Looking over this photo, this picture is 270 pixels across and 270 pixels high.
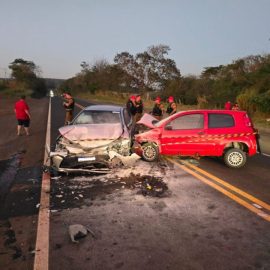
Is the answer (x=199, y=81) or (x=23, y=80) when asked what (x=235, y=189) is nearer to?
(x=199, y=81)

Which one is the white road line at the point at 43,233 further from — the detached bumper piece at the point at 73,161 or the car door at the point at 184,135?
the car door at the point at 184,135

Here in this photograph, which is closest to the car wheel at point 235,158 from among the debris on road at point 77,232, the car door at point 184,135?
the car door at point 184,135

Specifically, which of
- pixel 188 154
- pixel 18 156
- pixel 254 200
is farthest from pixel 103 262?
pixel 18 156

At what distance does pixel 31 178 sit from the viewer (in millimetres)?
8453

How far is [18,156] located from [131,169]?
14.1 ft

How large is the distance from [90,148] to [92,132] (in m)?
0.42

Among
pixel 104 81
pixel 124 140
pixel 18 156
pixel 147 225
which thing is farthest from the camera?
pixel 104 81

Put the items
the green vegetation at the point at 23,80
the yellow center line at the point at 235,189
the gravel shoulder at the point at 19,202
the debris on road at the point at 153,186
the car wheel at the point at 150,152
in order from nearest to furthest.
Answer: the gravel shoulder at the point at 19,202
the yellow center line at the point at 235,189
the debris on road at the point at 153,186
the car wheel at the point at 150,152
the green vegetation at the point at 23,80

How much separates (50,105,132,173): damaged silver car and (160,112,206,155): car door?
165 centimetres

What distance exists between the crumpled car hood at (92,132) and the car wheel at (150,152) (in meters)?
1.57

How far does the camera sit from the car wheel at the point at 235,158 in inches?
380

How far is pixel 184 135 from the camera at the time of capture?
10156mm

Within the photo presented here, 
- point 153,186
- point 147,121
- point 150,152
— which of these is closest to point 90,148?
point 153,186

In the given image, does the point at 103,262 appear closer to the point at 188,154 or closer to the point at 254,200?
the point at 254,200
